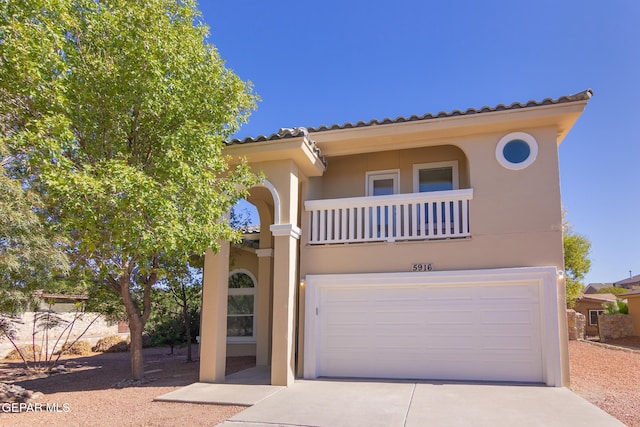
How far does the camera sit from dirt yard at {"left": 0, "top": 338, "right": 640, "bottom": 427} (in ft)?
24.6

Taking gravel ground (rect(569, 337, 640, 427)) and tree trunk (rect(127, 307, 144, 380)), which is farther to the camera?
tree trunk (rect(127, 307, 144, 380))

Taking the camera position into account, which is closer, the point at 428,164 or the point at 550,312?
the point at 550,312

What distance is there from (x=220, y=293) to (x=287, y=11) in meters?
7.58

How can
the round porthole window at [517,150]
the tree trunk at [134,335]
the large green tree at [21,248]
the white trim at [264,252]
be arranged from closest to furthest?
the large green tree at [21,248] < the round porthole window at [517,150] < the tree trunk at [134,335] < the white trim at [264,252]

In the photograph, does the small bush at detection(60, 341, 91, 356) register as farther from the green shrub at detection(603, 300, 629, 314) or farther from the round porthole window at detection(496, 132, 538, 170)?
the green shrub at detection(603, 300, 629, 314)

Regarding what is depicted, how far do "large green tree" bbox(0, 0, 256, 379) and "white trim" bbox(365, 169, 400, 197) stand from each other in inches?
155

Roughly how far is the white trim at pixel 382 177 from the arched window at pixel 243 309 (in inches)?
206

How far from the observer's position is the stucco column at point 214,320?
33.6 ft

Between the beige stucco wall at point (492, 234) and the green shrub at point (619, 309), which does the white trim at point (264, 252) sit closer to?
the beige stucco wall at point (492, 234)

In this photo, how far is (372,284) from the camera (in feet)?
34.5

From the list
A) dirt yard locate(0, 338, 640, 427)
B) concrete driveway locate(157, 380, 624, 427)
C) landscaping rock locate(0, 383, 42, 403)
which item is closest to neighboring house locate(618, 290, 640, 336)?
dirt yard locate(0, 338, 640, 427)

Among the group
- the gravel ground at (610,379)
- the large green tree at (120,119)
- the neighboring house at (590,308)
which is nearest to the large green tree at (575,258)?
the neighboring house at (590,308)

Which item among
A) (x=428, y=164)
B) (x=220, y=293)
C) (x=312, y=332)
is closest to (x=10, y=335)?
(x=220, y=293)

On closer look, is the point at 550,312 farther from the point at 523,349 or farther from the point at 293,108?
the point at 293,108
